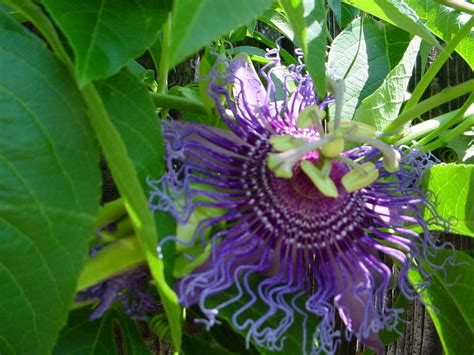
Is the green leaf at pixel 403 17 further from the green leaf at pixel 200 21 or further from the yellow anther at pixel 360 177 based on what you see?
the green leaf at pixel 200 21

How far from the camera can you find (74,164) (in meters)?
0.53

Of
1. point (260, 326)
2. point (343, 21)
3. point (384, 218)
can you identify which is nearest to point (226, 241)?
point (260, 326)

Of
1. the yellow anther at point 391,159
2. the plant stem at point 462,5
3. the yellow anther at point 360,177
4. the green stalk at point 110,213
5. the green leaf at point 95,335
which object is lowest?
the green leaf at point 95,335

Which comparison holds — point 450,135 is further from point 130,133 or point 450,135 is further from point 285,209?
point 130,133

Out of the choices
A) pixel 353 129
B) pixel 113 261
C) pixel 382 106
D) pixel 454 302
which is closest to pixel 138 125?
pixel 113 261

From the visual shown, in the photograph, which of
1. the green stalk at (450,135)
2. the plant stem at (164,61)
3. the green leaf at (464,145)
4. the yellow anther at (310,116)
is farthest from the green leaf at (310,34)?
the green leaf at (464,145)

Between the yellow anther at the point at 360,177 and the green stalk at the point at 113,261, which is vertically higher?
the yellow anther at the point at 360,177

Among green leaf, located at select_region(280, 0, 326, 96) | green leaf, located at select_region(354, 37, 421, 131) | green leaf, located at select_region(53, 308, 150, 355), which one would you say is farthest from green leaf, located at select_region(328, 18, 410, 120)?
green leaf, located at select_region(53, 308, 150, 355)

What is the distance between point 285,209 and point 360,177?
0.09 metres

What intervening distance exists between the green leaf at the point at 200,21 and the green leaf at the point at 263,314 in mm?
287

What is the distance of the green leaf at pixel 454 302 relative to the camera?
32.6 inches

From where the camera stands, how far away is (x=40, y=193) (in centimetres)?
52

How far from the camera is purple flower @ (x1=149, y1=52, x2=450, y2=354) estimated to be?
62cm

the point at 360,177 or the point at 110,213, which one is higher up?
the point at 360,177
